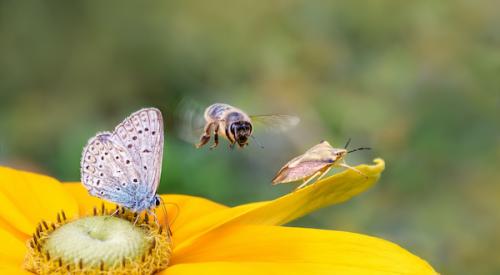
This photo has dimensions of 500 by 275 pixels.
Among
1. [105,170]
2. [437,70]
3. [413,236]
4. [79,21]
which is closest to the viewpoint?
[105,170]

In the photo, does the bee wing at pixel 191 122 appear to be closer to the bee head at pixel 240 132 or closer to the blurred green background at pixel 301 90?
→ the bee head at pixel 240 132

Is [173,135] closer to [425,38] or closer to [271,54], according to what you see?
[271,54]

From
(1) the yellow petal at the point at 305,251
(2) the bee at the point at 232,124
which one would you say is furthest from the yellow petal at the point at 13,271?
(2) the bee at the point at 232,124

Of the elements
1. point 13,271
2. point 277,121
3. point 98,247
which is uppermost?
point 277,121

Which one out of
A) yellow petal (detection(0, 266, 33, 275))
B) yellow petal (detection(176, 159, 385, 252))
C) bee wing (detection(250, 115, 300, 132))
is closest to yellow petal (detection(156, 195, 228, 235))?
yellow petal (detection(176, 159, 385, 252))

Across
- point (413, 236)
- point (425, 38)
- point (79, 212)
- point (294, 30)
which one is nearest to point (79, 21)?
point (294, 30)

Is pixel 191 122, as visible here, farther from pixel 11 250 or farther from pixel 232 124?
pixel 11 250

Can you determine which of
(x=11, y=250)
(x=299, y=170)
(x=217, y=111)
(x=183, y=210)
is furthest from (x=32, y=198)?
(x=299, y=170)

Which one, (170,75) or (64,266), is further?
(170,75)

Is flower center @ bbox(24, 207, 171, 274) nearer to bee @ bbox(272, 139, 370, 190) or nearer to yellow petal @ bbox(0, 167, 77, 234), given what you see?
yellow petal @ bbox(0, 167, 77, 234)
